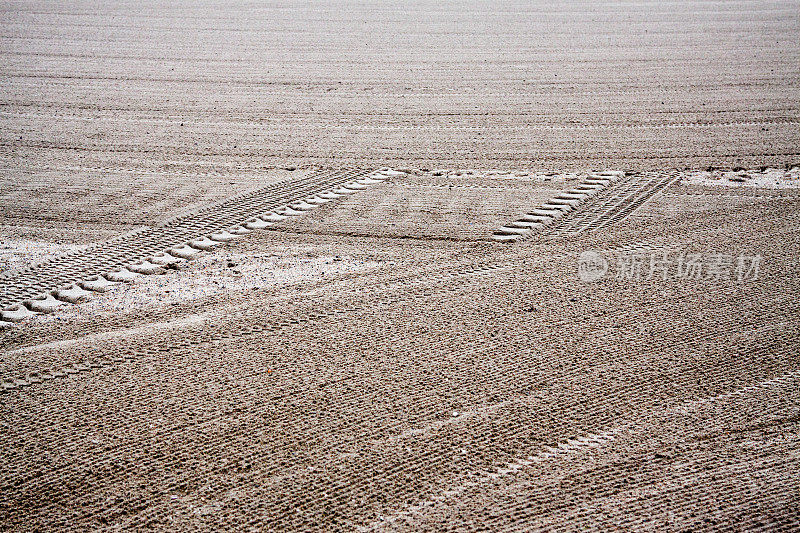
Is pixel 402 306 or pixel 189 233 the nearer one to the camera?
pixel 402 306

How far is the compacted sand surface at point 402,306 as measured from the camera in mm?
3785

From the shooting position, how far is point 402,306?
5594mm

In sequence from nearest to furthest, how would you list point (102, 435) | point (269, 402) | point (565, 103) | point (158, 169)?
point (102, 435)
point (269, 402)
point (158, 169)
point (565, 103)

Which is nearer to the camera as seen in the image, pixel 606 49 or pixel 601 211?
pixel 601 211

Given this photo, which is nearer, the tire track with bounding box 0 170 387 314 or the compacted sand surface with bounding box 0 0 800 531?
the compacted sand surface with bounding box 0 0 800 531

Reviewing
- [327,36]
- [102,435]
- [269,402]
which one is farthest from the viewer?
[327,36]

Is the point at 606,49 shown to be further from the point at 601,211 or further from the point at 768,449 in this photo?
the point at 768,449

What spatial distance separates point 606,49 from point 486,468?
1281 cm

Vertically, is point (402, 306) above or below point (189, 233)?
below

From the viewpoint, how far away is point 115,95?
12.1 metres

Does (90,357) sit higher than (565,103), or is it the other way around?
(565,103)

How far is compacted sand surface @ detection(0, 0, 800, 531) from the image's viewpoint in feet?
12.4

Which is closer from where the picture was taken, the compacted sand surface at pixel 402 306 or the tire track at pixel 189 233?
the compacted sand surface at pixel 402 306

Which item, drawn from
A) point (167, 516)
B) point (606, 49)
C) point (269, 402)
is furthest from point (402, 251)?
point (606, 49)
